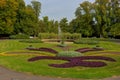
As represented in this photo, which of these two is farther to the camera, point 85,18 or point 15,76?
point 85,18

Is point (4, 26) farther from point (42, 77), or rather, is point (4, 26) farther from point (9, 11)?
point (42, 77)

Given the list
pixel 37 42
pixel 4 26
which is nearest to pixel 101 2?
pixel 4 26

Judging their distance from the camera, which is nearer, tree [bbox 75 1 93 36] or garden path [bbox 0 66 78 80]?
garden path [bbox 0 66 78 80]

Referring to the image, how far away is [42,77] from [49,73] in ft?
2.97

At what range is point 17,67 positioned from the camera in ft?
61.5

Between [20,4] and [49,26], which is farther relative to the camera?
[49,26]

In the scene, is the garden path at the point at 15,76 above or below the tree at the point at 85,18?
below

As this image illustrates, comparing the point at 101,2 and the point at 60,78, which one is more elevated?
the point at 101,2

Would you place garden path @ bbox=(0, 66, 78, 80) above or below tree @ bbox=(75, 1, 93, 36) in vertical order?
below

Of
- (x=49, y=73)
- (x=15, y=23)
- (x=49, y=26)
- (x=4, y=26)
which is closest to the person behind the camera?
(x=49, y=73)

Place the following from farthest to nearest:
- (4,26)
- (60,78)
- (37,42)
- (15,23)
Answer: (15,23) < (4,26) < (37,42) < (60,78)

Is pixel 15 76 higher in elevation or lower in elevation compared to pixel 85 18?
lower

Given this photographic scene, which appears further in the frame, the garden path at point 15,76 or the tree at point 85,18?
the tree at point 85,18

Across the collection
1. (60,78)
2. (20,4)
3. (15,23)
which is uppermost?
(20,4)
